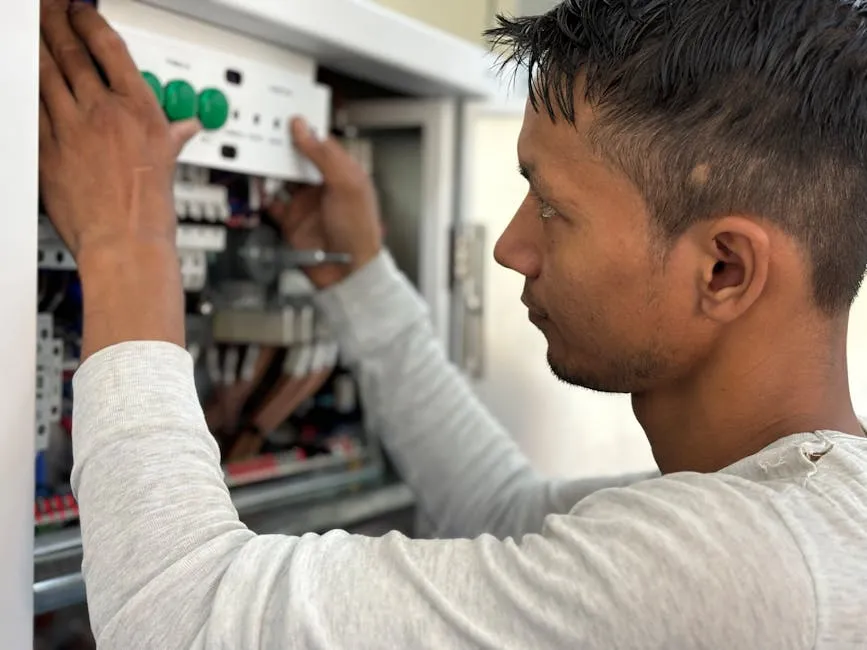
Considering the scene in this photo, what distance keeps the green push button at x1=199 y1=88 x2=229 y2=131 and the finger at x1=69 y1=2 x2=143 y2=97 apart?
0.35 ft

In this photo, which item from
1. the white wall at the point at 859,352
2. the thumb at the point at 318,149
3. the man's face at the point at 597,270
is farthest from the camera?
the white wall at the point at 859,352

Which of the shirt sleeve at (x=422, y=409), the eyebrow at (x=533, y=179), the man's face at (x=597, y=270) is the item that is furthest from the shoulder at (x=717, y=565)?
the shirt sleeve at (x=422, y=409)

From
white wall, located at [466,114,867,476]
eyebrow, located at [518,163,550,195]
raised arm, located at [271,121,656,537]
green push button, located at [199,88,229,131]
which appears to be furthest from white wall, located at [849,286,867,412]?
green push button, located at [199,88,229,131]

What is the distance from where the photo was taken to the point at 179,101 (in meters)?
0.79

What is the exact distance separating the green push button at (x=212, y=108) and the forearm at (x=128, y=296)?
0.19m

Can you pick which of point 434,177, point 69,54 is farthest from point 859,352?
point 69,54

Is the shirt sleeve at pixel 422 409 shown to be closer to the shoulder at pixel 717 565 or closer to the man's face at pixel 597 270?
the man's face at pixel 597 270

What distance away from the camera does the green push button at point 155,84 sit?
0.77 metres

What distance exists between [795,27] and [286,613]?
19.5 inches

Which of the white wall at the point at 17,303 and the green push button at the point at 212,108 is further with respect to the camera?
the green push button at the point at 212,108

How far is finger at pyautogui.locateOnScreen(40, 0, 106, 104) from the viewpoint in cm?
70

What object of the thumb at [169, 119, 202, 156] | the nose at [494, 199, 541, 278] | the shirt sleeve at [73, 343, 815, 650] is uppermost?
the thumb at [169, 119, 202, 156]

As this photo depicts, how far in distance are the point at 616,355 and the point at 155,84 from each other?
1.43 ft

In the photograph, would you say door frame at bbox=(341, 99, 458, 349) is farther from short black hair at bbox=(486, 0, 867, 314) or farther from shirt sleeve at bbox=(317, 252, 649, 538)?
short black hair at bbox=(486, 0, 867, 314)
